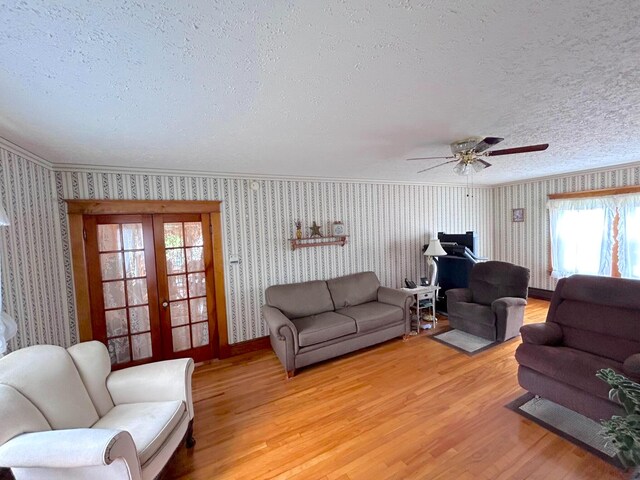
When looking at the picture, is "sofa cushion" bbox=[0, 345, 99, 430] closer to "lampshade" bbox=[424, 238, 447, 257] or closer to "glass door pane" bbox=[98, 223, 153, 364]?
"glass door pane" bbox=[98, 223, 153, 364]

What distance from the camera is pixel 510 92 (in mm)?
1646

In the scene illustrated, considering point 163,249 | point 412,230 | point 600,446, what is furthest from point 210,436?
point 412,230

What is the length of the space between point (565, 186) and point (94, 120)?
6.71 m

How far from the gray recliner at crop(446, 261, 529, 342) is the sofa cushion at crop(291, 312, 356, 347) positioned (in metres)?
1.76

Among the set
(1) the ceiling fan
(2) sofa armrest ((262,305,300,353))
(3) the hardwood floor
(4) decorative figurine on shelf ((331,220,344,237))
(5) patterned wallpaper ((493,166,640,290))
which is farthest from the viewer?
(5) patterned wallpaper ((493,166,640,290))

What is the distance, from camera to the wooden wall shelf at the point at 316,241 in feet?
13.1

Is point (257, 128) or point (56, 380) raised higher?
point (257, 128)

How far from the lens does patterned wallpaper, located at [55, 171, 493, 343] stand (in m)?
3.22

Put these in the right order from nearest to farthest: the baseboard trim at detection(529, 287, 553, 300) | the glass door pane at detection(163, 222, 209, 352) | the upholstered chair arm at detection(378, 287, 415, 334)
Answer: the glass door pane at detection(163, 222, 209, 352)
the upholstered chair arm at detection(378, 287, 415, 334)
the baseboard trim at detection(529, 287, 553, 300)

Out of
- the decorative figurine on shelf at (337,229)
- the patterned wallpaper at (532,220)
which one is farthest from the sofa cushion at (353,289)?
the patterned wallpaper at (532,220)

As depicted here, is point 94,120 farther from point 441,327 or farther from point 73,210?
point 441,327

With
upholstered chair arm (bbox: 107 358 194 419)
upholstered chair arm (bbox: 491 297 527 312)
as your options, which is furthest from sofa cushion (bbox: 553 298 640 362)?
upholstered chair arm (bbox: 107 358 194 419)

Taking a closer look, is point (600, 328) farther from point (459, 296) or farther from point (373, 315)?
point (373, 315)

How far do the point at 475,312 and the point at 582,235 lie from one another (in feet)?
9.05
